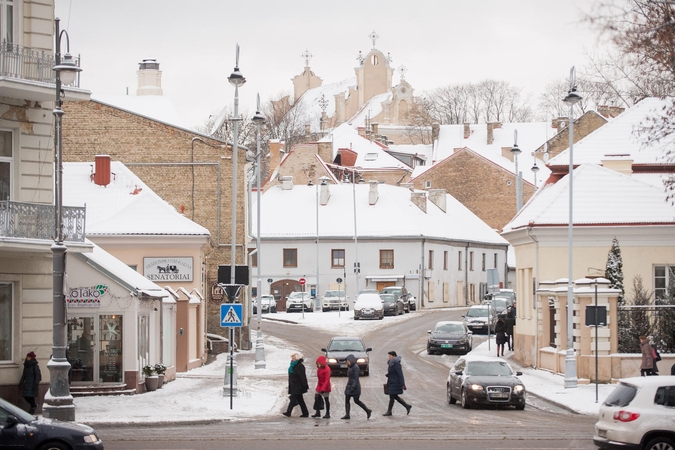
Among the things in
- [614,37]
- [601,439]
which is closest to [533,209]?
[614,37]

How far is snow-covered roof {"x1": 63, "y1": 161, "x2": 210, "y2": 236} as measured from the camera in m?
40.4

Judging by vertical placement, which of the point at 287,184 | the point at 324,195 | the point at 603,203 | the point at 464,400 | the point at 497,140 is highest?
the point at 497,140

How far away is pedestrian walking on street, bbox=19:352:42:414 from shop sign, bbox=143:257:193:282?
17.0 metres

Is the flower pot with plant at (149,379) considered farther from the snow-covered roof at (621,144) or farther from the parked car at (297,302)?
the parked car at (297,302)

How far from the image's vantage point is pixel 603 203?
3775 cm

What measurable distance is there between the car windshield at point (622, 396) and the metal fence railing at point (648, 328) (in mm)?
15209

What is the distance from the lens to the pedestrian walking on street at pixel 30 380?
23578 mm

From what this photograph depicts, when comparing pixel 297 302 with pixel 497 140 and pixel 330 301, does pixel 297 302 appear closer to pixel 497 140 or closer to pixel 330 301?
pixel 330 301

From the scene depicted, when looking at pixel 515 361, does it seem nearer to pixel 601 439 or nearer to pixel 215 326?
pixel 215 326

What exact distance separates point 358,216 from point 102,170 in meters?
40.1

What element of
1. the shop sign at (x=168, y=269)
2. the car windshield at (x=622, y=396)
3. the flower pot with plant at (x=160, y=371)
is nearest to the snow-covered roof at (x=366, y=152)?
the shop sign at (x=168, y=269)

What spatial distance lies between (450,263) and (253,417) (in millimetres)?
58308

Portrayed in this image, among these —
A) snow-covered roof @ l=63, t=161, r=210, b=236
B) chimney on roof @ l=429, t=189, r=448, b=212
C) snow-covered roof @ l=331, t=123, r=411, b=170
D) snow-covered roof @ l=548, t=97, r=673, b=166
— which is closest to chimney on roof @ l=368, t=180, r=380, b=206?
chimney on roof @ l=429, t=189, r=448, b=212

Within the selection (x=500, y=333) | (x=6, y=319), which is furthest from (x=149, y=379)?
(x=500, y=333)
